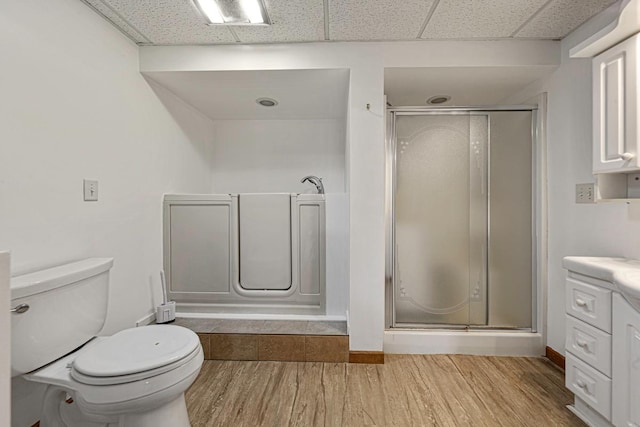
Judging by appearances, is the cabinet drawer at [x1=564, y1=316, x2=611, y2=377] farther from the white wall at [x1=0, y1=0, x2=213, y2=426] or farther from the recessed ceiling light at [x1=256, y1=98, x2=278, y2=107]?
the recessed ceiling light at [x1=256, y1=98, x2=278, y2=107]

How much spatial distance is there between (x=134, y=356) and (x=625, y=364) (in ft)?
6.63

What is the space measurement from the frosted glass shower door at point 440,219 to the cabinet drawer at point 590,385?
2.33 feet

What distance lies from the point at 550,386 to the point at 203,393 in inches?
80.8

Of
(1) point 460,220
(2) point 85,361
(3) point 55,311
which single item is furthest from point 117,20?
(1) point 460,220

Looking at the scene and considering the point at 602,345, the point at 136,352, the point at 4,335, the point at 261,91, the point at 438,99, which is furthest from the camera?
the point at 438,99

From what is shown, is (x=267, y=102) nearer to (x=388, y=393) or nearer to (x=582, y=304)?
(x=388, y=393)

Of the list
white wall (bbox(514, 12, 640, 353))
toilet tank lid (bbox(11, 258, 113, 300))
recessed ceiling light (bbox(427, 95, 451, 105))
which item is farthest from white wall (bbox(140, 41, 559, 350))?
toilet tank lid (bbox(11, 258, 113, 300))

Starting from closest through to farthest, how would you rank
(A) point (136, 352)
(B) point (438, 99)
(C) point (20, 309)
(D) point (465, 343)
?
(C) point (20, 309) < (A) point (136, 352) < (D) point (465, 343) < (B) point (438, 99)

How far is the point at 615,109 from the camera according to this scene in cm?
153

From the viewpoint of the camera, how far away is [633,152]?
4.74 ft

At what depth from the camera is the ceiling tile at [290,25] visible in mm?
1720

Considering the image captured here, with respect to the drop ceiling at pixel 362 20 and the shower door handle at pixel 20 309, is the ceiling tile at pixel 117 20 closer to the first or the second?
the drop ceiling at pixel 362 20

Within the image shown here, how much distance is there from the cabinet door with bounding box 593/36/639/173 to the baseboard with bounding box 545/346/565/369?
4.16 ft

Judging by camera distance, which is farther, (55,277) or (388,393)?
(388,393)
